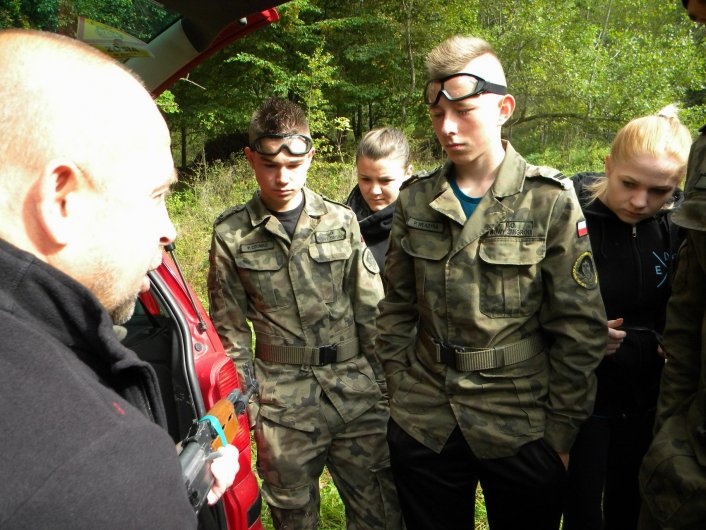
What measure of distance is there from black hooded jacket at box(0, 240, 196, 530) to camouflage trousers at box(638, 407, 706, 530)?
1317mm

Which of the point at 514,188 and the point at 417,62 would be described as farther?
the point at 417,62

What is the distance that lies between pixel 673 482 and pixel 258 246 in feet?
6.34

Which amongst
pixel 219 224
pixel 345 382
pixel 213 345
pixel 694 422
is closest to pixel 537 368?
pixel 694 422

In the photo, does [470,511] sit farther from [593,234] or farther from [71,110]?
[71,110]

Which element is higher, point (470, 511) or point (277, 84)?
point (277, 84)

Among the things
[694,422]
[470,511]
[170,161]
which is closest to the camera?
[170,161]

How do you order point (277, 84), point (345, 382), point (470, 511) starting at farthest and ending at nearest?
point (277, 84)
point (345, 382)
point (470, 511)

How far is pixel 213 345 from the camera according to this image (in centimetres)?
229

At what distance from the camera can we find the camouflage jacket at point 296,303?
2.69 metres

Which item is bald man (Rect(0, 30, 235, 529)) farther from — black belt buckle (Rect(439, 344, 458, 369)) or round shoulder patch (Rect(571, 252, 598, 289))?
round shoulder patch (Rect(571, 252, 598, 289))

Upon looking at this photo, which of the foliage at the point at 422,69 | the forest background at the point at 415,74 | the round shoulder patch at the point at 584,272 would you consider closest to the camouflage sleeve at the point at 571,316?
the round shoulder patch at the point at 584,272

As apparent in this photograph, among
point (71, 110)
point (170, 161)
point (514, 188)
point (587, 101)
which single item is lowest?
point (587, 101)

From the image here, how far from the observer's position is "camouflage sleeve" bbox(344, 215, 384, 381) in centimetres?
281

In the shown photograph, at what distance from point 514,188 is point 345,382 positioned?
1.26 meters
